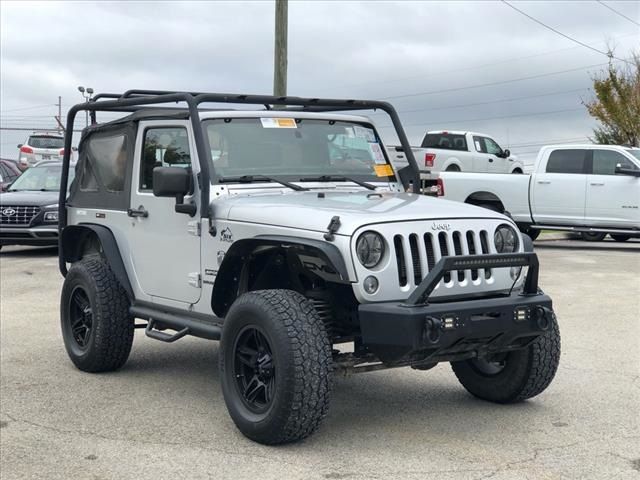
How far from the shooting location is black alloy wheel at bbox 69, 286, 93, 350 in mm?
7359

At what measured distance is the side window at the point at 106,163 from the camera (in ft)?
23.8

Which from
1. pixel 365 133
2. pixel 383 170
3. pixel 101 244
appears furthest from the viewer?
pixel 101 244

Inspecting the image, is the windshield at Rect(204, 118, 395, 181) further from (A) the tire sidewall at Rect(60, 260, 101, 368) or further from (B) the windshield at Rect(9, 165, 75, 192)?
(B) the windshield at Rect(9, 165, 75, 192)

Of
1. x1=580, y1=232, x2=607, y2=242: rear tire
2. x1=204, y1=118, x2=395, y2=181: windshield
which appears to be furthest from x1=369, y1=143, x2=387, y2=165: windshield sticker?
x1=580, y1=232, x2=607, y2=242: rear tire

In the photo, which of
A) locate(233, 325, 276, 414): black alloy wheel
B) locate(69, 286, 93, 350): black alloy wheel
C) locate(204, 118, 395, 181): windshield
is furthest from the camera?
locate(69, 286, 93, 350): black alloy wheel

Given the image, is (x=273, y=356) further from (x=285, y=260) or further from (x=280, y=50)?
(x=280, y=50)

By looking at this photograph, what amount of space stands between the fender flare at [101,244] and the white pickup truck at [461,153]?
17.4 metres

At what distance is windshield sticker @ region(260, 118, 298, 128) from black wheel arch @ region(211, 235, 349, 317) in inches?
45.7

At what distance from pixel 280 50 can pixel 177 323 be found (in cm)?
1145

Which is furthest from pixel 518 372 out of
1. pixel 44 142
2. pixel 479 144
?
pixel 44 142

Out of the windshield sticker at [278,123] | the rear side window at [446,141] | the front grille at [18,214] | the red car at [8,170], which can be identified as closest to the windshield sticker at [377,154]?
the windshield sticker at [278,123]

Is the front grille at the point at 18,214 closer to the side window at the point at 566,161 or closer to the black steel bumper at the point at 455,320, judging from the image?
the side window at the point at 566,161

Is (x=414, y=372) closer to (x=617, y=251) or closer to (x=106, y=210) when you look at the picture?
(x=106, y=210)

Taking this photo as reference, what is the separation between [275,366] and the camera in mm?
5145
